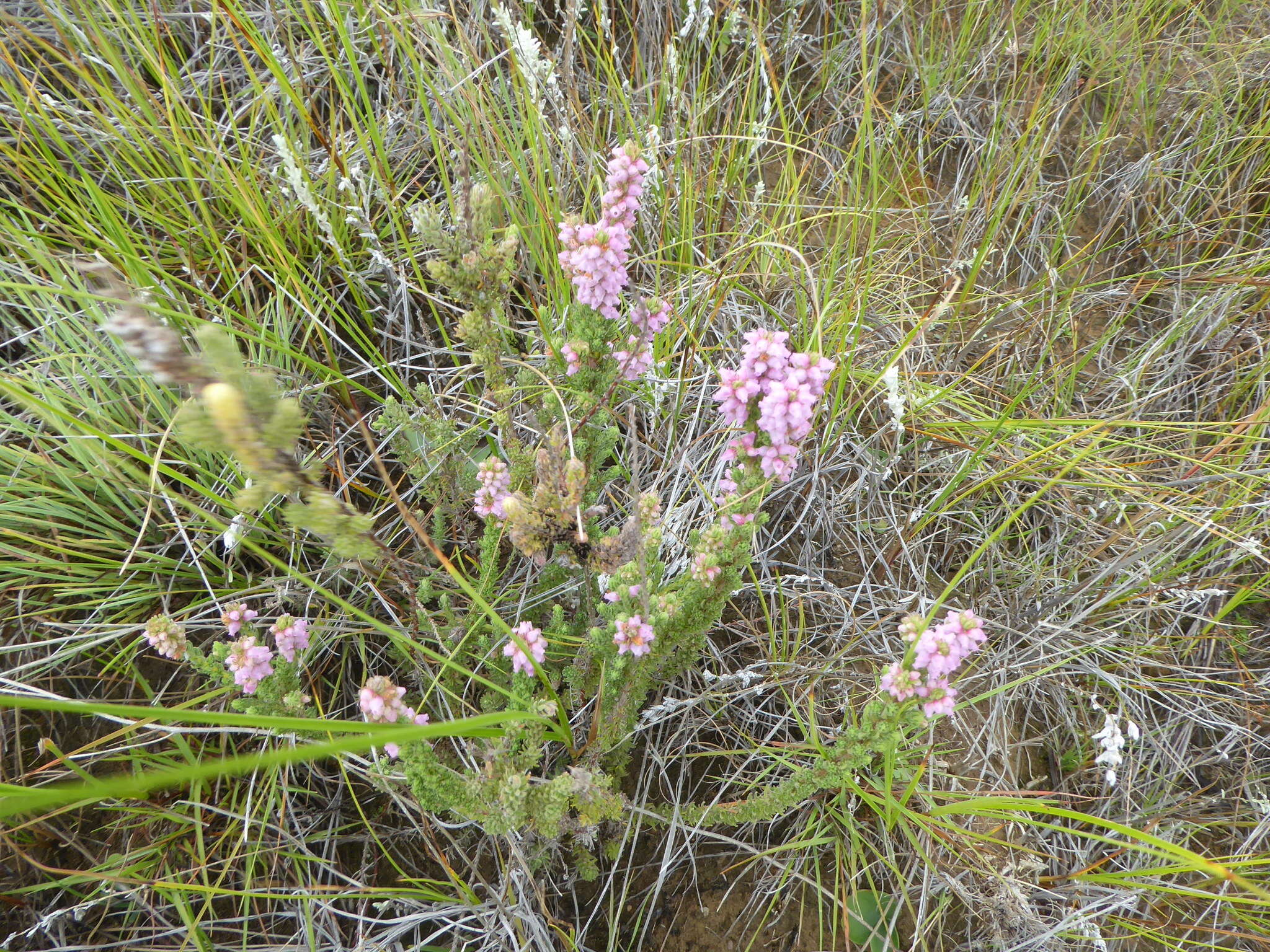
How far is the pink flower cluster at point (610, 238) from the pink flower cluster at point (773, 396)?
36 centimetres

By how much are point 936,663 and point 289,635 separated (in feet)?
4.84

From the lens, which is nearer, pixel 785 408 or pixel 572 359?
pixel 785 408

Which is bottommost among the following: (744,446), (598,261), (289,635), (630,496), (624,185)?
(630,496)

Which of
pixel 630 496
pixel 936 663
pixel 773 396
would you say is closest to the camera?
pixel 773 396

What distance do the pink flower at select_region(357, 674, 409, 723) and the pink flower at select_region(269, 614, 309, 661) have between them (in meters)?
0.41

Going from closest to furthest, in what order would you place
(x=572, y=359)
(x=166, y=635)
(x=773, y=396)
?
1. (x=773, y=396)
2. (x=166, y=635)
3. (x=572, y=359)

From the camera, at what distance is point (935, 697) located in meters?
1.54

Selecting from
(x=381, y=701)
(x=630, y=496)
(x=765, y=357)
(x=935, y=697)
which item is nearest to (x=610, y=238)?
(x=765, y=357)

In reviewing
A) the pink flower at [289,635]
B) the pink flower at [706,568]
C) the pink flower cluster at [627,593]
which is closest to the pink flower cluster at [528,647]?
the pink flower cluster at [627,593]

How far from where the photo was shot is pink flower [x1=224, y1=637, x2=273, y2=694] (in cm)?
162

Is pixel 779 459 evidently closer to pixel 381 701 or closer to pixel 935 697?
pixel 935 697

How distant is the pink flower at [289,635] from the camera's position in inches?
70.0

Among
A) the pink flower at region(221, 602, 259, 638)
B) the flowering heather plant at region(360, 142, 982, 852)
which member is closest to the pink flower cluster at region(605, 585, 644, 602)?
the flowering heather plant at region(360, 142, 982, 852)

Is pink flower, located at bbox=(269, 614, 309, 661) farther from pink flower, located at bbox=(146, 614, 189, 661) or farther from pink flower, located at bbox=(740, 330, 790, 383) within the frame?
pink flower, located at bbox=(740, 330, 790, 383)
